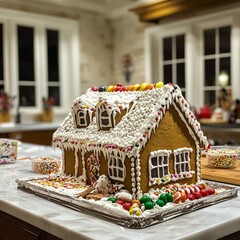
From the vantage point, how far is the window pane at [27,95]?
20.0 feet

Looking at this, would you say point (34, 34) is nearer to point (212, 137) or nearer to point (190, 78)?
point (190, 78)

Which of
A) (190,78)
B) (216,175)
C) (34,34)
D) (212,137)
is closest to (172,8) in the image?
(190,78)

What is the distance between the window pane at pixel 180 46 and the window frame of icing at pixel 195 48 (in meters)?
0.10

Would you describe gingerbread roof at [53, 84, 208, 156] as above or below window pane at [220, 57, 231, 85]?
below

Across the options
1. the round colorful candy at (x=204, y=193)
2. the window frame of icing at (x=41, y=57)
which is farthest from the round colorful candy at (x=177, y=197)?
the window frame of icing at (x=41, y=57)

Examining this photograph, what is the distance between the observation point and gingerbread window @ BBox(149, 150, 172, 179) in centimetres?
139

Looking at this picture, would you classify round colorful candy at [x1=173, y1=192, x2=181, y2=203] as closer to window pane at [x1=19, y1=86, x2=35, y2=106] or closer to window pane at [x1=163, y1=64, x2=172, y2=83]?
window pane at [x1=163, y1=64, x2=172, y2=83]

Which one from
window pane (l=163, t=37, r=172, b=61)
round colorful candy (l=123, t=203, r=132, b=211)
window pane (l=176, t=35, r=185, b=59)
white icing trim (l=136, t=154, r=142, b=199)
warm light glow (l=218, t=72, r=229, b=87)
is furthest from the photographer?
window pane (l=163, t=37, r=172, b=61)

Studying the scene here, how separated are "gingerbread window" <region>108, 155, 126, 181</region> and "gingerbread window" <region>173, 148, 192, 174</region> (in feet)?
0.71

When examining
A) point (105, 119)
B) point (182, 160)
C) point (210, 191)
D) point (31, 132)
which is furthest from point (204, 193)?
point (31, 132)

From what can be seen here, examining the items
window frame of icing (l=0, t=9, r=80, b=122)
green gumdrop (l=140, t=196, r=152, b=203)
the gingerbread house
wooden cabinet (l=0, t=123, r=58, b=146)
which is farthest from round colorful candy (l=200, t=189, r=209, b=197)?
window frame of icing (l=0, t=9, r=80, b=122)

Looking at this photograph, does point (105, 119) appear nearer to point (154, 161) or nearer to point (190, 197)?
point (154, 161)

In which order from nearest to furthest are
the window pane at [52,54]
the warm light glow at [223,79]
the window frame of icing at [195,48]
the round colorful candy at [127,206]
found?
the round colorful candy at [127,206] → the window frame of icing at [195,48] → the warm light glow at [223,79] → the window pane at [52,54]

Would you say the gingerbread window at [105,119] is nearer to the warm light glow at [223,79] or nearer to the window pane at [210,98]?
the warm light glow at [223,79]
